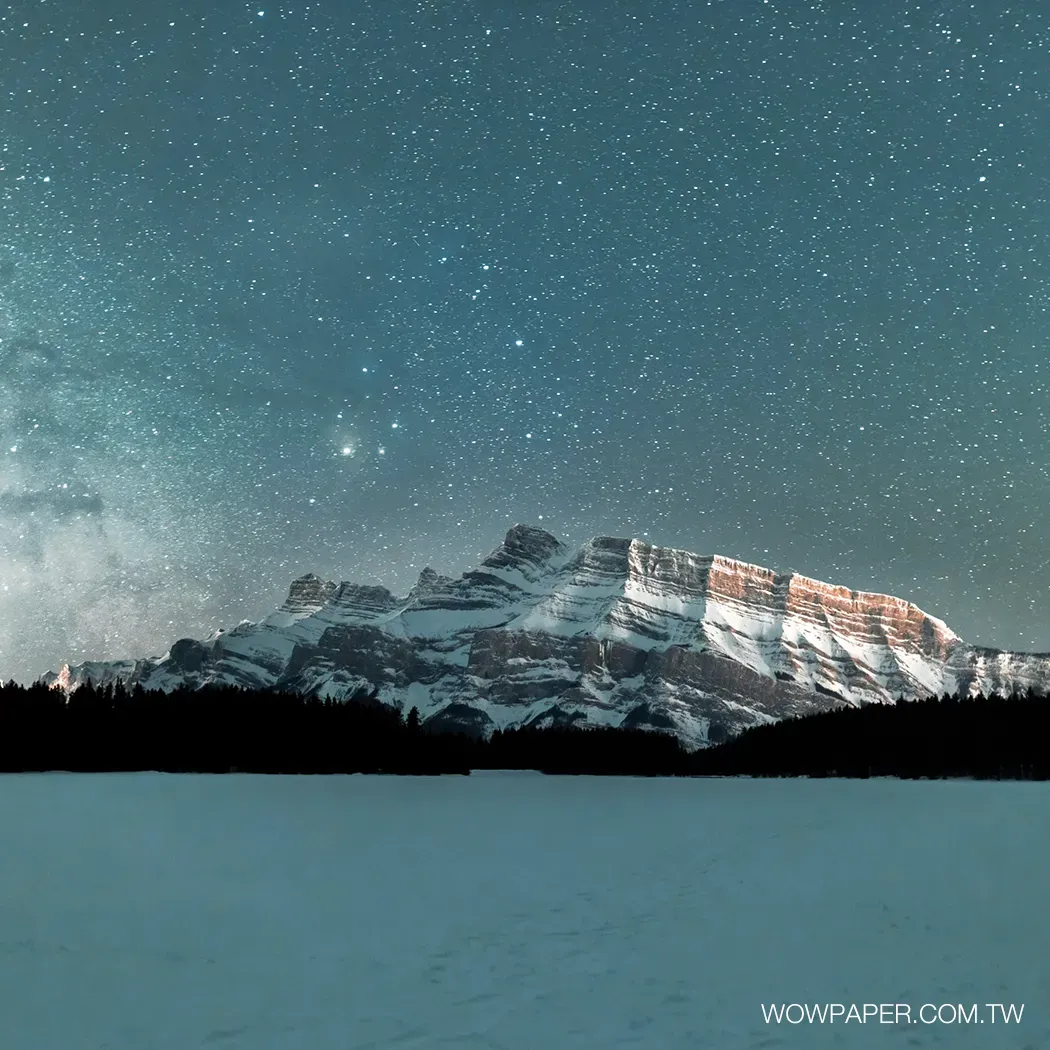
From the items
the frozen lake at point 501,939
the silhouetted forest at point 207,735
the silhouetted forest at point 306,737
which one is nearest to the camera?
the frozen lake at point 501,939

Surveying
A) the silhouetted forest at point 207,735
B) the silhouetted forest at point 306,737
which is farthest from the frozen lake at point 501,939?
the silhouetted forest at point 306,737

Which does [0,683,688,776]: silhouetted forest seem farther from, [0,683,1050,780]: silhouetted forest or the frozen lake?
the frozen lake

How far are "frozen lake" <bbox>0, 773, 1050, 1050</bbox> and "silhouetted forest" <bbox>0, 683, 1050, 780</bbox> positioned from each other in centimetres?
8024

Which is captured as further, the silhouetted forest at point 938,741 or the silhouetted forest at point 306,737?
the silhouetted forest at point 938,741

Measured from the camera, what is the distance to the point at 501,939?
1995 centimetres

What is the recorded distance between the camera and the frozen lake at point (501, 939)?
A: 13492 millimetres

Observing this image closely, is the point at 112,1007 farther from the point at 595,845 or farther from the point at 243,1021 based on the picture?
the point at 595,845

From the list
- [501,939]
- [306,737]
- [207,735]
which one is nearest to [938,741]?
[306,737]

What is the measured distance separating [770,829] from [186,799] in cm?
3919

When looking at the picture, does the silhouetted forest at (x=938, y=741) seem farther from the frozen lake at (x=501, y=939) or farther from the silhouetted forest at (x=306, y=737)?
the frozen lake at (x=501, y=939)

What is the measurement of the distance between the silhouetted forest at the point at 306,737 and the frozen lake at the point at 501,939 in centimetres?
8024

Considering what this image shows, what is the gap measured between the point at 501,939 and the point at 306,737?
12911 cm

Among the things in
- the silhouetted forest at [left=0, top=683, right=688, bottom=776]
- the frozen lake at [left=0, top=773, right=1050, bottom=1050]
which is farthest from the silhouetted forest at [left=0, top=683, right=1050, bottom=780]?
the frozen lake at [left=0, top=773, right=1050, bottom=1050]

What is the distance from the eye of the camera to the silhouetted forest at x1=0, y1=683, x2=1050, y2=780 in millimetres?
114375
